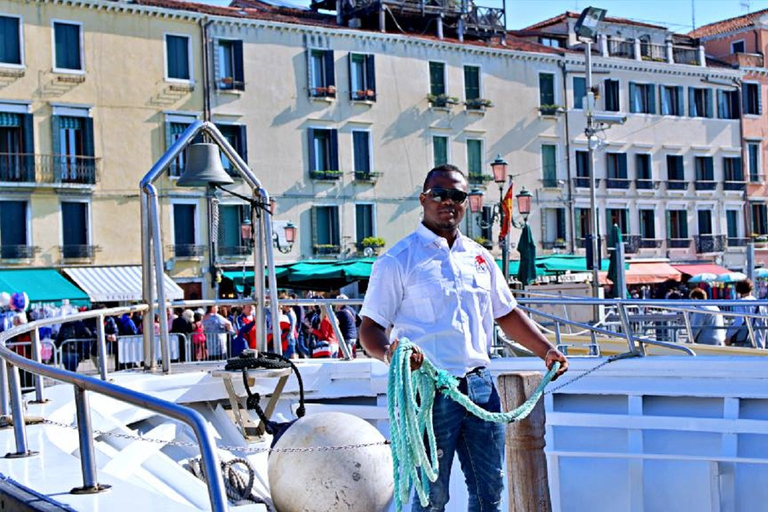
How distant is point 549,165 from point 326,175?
38.7ft

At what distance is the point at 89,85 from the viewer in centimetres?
3959

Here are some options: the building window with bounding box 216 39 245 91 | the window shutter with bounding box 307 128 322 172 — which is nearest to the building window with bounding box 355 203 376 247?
the window shutter with bounding box 307 128 322 172

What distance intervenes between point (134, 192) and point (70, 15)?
6.20m

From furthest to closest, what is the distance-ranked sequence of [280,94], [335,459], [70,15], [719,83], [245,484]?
[719,83] < [280,94] < [70,15] < [245,484] < [335,459]

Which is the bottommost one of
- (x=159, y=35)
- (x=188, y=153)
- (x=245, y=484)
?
(x=245, y=484)

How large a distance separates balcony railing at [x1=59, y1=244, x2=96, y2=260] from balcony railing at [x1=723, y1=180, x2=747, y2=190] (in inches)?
1262

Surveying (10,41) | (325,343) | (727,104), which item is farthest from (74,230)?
(727,104)

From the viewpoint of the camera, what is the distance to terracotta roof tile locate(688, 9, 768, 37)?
61.5 meters

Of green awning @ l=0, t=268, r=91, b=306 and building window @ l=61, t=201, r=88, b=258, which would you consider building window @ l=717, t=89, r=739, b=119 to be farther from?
green awning @ l=0, t=268, r=91, b=306

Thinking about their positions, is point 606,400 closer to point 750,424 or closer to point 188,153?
point 750,424

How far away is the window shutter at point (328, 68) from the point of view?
44750 millimetres

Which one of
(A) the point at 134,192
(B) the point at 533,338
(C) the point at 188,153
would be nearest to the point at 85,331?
(C) the point at 188,153

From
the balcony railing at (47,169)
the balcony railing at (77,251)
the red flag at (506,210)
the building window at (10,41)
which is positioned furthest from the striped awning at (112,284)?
the red flag at (506,210)

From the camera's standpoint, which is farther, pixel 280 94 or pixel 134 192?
pixel 280 94
